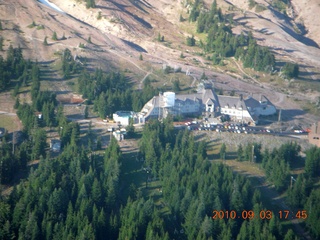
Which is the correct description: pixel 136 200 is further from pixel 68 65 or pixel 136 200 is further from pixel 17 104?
pixel 68 65

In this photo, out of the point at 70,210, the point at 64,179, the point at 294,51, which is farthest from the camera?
the point at 294,51

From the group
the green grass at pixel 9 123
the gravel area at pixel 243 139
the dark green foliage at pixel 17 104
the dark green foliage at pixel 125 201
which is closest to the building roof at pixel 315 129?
the gravel area at pixel 243 139

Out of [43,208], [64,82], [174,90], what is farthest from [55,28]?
[43,208]

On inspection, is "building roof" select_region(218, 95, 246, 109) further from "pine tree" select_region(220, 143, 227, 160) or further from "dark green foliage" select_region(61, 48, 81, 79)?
"dark green foliage" select_region(61, 48, 81, 79)

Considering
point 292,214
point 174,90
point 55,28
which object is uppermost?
point 55,28

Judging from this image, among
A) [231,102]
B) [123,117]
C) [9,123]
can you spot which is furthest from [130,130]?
[231,102]

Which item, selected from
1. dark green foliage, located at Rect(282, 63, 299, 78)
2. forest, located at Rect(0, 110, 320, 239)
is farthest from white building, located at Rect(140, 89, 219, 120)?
dark green foliage, located at Rect(282, 63, 299, 78)

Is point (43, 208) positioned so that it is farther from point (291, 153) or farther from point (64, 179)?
point (291, 153)
